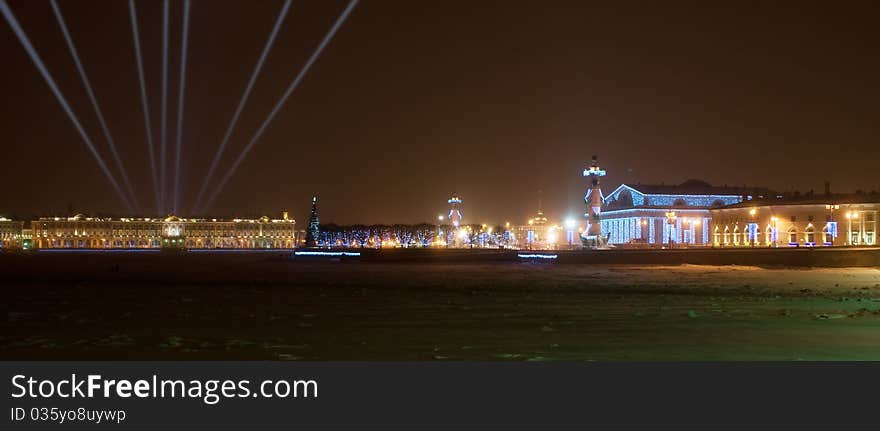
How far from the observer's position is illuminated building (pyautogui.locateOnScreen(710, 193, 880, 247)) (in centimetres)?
9288

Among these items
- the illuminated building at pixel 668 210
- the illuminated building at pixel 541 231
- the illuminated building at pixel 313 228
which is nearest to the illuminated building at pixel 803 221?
the illuminated building at pixel 668 210

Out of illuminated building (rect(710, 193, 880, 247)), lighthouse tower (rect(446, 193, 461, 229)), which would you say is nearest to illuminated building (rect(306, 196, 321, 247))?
lighthouse tower (rect(446, 193, 461, 229))

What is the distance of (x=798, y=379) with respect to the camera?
11.7 metres

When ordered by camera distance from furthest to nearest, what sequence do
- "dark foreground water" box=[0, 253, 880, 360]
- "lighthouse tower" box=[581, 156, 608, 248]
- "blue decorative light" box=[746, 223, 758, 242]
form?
"blue decorative light" box=[746, 223, 758, 242] → "lighthouse tower" box=[581, 156, 608, 248] → "dark foreground water" box=[0, 253, 880, 360]

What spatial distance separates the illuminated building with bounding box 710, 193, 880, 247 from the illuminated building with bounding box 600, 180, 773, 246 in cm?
489

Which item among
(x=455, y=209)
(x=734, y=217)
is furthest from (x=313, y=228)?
(x=734, y=217)

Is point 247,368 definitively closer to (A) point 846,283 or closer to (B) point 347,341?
(B) point 347,341

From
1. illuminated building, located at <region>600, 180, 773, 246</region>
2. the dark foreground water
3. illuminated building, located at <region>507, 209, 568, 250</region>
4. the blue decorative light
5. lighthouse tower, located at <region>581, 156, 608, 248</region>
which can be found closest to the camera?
the dark foreground water

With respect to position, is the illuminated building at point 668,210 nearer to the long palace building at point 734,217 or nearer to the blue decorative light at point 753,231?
the long palace building at point 734,217

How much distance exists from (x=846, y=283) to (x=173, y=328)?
29786 mm

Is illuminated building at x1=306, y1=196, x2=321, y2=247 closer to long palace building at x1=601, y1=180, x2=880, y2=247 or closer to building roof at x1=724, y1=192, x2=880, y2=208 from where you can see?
long palace building at x1=601, y1=180, x2=880, y2=247

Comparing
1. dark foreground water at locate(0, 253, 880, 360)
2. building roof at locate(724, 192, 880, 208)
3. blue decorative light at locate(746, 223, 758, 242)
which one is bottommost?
dark foreground water at locate(0, 253, 880, 360)

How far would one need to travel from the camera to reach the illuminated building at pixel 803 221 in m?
92.9

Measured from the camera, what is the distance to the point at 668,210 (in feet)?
387
